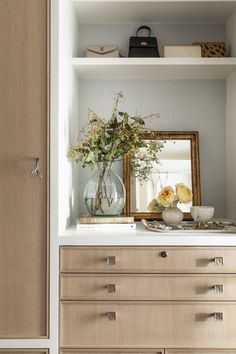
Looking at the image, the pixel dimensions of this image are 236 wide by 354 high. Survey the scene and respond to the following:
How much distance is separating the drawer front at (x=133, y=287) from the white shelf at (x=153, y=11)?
1.29 meters

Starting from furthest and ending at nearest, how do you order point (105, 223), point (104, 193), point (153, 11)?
1. point (153, 11)
2. point (104, 193)
3. point (105, 223)

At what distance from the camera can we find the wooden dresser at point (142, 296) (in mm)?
2074

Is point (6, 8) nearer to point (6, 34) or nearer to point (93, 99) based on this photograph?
point (6, 34)

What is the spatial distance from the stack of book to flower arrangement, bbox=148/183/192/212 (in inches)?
9.3

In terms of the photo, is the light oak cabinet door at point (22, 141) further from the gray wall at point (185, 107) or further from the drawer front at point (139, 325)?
the gray wall at point (185, 107)

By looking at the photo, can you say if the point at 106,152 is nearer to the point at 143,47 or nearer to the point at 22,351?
the point at 143,47

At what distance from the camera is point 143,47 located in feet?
8.44

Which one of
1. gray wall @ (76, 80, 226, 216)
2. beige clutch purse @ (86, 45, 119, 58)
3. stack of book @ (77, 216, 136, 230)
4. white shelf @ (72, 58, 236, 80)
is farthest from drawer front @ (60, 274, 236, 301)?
beige clutch purse @ (86, 45, 119, 58)

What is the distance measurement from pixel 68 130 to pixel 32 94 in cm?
34

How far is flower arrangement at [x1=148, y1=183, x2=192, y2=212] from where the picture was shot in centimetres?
241

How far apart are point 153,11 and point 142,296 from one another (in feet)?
4.66

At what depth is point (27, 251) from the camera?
6.78 ft

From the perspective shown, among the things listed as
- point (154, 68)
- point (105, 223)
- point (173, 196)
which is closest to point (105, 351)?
point (105, 223)

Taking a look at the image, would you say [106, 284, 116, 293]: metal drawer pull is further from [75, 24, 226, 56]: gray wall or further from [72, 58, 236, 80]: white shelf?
[75, 24, 226, 56]: gray wall
